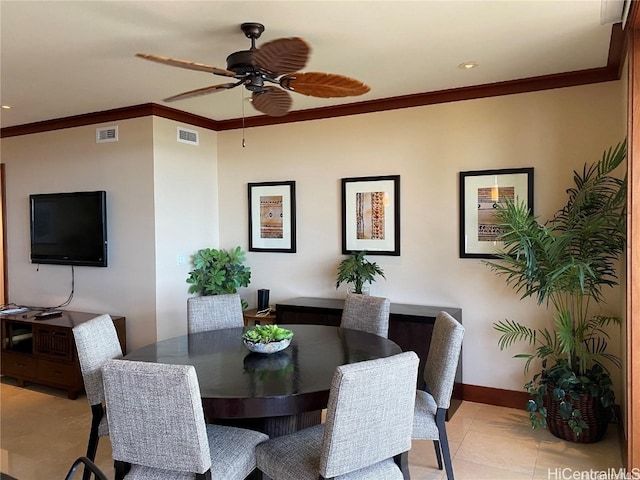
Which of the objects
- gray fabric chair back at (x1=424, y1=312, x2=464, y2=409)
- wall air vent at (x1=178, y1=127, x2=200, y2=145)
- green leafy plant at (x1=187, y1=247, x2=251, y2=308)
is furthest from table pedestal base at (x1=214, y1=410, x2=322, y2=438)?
wall air vent at (x1=178, y1=127, x2=200, y2=145)

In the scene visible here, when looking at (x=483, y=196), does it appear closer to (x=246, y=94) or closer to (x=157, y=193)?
(x=246, y=94)

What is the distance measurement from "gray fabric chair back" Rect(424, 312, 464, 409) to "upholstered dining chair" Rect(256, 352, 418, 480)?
56 centimetres

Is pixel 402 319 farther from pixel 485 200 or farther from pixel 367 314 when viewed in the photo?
pixel 485 200

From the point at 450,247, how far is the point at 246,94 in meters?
2.16

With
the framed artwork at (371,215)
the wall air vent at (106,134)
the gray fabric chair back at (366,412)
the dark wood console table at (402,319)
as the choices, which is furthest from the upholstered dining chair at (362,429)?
the wall air vent at (106,134)

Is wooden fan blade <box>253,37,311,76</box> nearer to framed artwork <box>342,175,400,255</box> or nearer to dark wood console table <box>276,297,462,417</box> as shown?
framed artwork <box>342,175,400,255</box>

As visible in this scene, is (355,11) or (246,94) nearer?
(355,11)

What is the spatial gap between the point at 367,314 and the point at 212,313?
1127 mm

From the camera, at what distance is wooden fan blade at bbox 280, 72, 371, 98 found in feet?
8.03

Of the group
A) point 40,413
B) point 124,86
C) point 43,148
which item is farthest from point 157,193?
point 40,413

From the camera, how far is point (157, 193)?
4.54 metres

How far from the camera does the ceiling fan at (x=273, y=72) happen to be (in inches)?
85.5

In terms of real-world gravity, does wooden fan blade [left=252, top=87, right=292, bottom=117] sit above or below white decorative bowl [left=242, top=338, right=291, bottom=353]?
above

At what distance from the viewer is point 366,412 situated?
1861 mm
